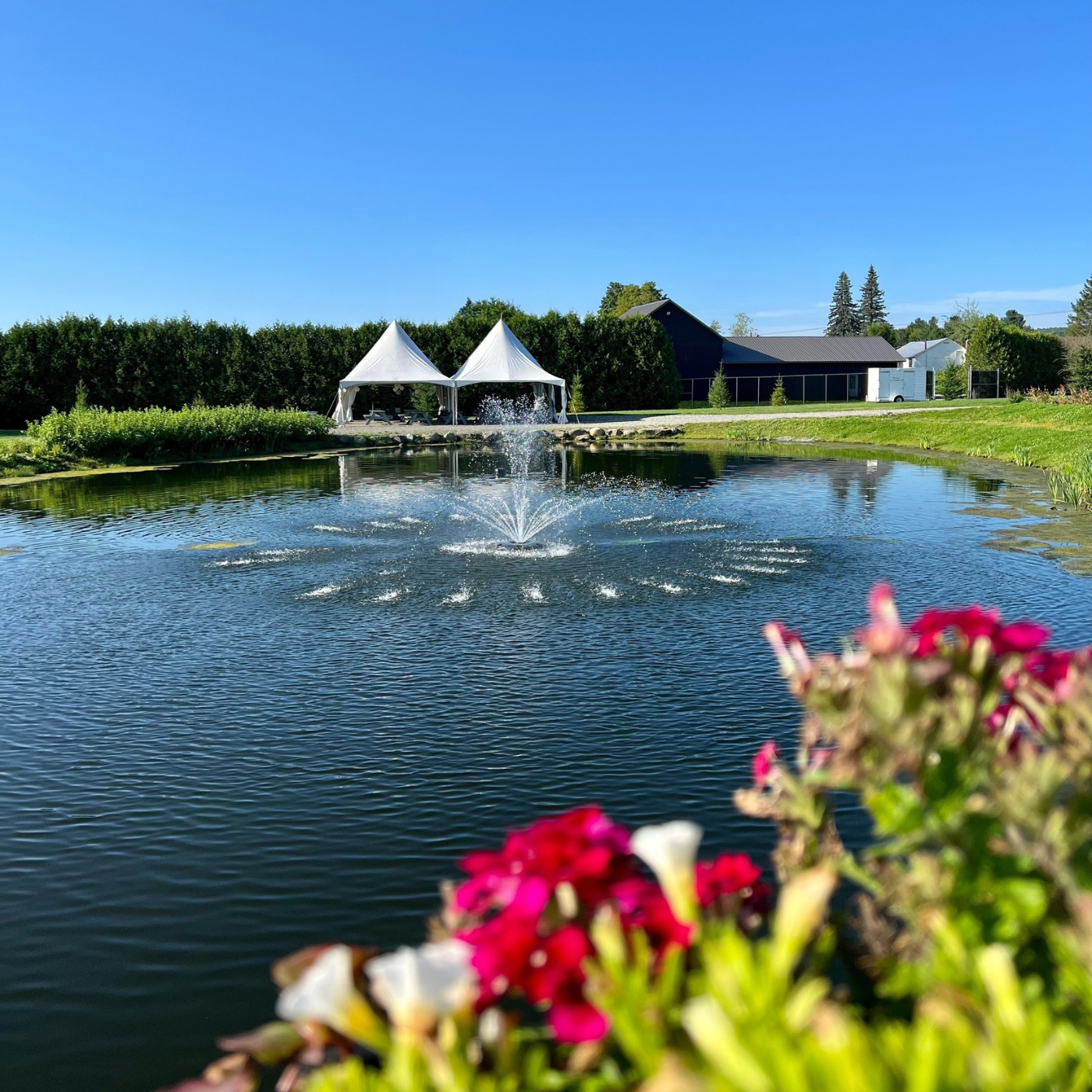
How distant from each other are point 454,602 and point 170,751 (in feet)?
17.1

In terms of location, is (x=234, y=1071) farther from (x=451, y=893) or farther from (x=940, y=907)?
(x=940, y=907)

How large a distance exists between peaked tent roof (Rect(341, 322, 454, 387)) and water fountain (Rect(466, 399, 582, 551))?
547 cm

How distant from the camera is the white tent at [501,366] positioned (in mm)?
47969

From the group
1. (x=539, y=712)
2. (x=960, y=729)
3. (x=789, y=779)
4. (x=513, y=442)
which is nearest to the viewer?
(x=960, y=729)

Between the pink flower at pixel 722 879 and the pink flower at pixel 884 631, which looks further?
the pink flower at pixel 722 879

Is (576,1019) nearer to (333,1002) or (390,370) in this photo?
(333,1002)

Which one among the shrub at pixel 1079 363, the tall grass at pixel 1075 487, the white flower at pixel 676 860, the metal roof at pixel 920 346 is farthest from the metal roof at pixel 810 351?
the white flower at pixel 676 860

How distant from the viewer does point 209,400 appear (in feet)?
171

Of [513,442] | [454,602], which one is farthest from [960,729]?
[513,442]

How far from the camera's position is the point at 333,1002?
1.81 m

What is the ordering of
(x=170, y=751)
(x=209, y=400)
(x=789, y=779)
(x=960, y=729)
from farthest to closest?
1. (x=209, y=400)
2. (x=170, y=751)
3. (x=789, y=779)
4. (x=960, y=729)

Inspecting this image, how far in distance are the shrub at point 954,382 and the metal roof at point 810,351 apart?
5535 mm

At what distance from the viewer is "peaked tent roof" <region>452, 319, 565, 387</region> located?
48000 millimetres

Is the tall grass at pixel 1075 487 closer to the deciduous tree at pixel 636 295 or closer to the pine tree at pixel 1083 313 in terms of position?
the deciduous tree at pixel 636 295
